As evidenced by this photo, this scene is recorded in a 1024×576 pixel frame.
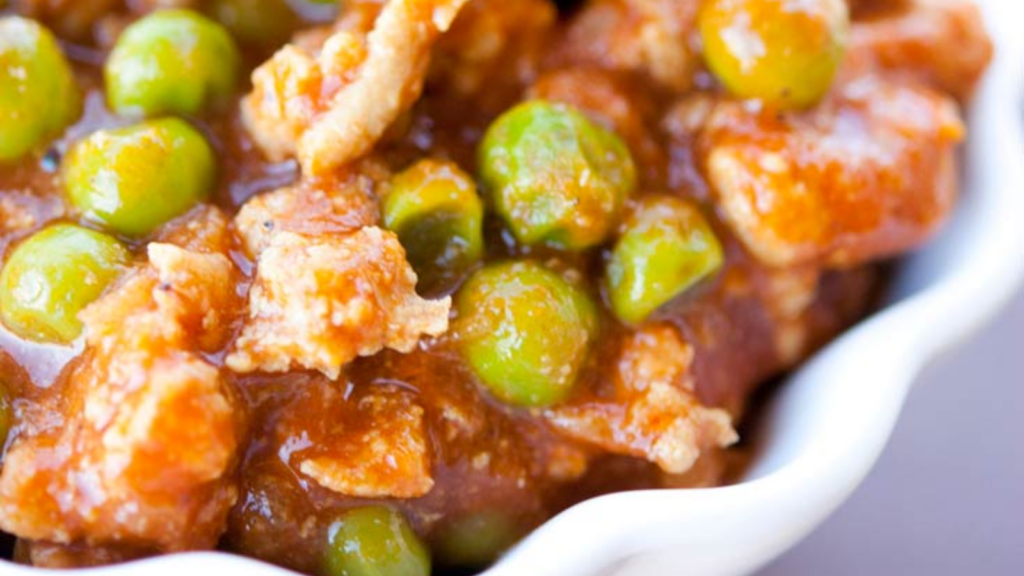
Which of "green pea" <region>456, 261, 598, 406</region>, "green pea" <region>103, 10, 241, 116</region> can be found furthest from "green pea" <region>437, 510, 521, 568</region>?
"green pea" <region>103, 10, 241, 116</region>

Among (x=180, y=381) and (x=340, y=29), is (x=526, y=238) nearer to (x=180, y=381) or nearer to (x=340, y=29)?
(x=340, y=29)

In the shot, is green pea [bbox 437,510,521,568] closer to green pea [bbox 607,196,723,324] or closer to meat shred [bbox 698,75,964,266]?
green pea [bbox 607,196,723,324]

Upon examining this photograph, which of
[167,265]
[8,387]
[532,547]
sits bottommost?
[532,547]

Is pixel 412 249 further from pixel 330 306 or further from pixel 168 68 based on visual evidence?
pixel 168 68

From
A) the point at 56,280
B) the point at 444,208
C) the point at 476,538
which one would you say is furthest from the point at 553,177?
the point at 56,280

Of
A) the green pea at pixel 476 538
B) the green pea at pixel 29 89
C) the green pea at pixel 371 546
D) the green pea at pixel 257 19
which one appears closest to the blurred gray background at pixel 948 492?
the green pea at pixel 476 538

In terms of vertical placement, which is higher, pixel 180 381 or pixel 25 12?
pixel 25 12

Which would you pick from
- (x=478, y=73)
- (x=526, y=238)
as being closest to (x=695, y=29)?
(x=478, y=73)
